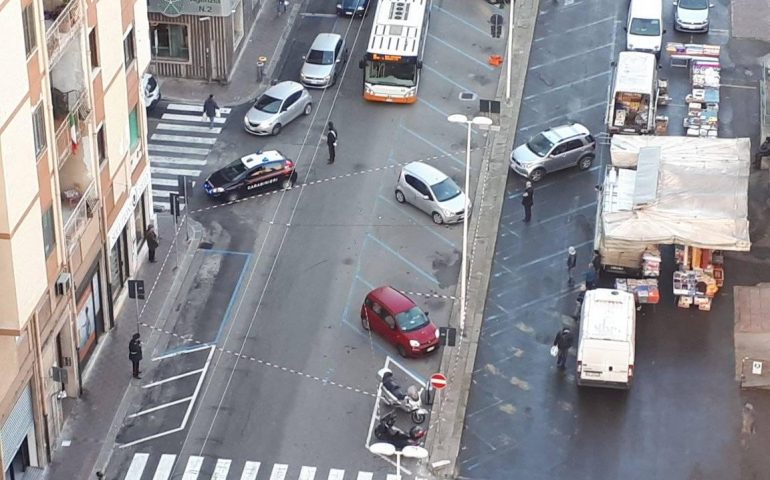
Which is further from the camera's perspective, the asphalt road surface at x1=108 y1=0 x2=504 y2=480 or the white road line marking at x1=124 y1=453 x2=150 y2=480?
the asphalt road surface at x1=108 y1=0 x2=504 y2=480

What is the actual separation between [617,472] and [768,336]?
436 inches

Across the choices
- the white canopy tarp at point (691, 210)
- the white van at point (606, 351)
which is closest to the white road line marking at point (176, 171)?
the white canopy tarp at point (691, 210)

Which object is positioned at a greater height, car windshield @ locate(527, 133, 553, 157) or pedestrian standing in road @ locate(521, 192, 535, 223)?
car windshield @ locate(527, 133, 553, 157)

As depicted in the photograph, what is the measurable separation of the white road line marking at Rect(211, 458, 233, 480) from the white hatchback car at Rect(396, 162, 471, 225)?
61.1ft

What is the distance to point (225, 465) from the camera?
59.8 metres

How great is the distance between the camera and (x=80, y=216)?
6150 centimetres

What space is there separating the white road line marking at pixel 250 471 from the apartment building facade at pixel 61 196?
721cm

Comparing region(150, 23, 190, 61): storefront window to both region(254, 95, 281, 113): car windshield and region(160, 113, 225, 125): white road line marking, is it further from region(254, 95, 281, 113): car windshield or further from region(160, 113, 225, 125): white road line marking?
region(254, 95, 281, 113): car windshield

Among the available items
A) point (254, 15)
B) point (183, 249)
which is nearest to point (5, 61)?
point (183, 249)

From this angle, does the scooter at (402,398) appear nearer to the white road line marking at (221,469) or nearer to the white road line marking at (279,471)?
the white road line marking at (279,471)

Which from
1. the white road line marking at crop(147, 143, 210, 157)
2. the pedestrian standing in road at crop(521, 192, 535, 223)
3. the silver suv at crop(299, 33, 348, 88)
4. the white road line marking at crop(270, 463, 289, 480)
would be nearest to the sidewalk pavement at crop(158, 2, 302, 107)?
the silver suv at crop(299, 33, 348, 88)

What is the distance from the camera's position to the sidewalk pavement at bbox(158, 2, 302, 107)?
8500 centimetres

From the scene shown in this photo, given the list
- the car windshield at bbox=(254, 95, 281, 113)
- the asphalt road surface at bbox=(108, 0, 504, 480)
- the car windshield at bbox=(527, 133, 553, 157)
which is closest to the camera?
the asphalt road surface at bbox=(108, 0, 504, 480)

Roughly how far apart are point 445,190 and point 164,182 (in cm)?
1355
